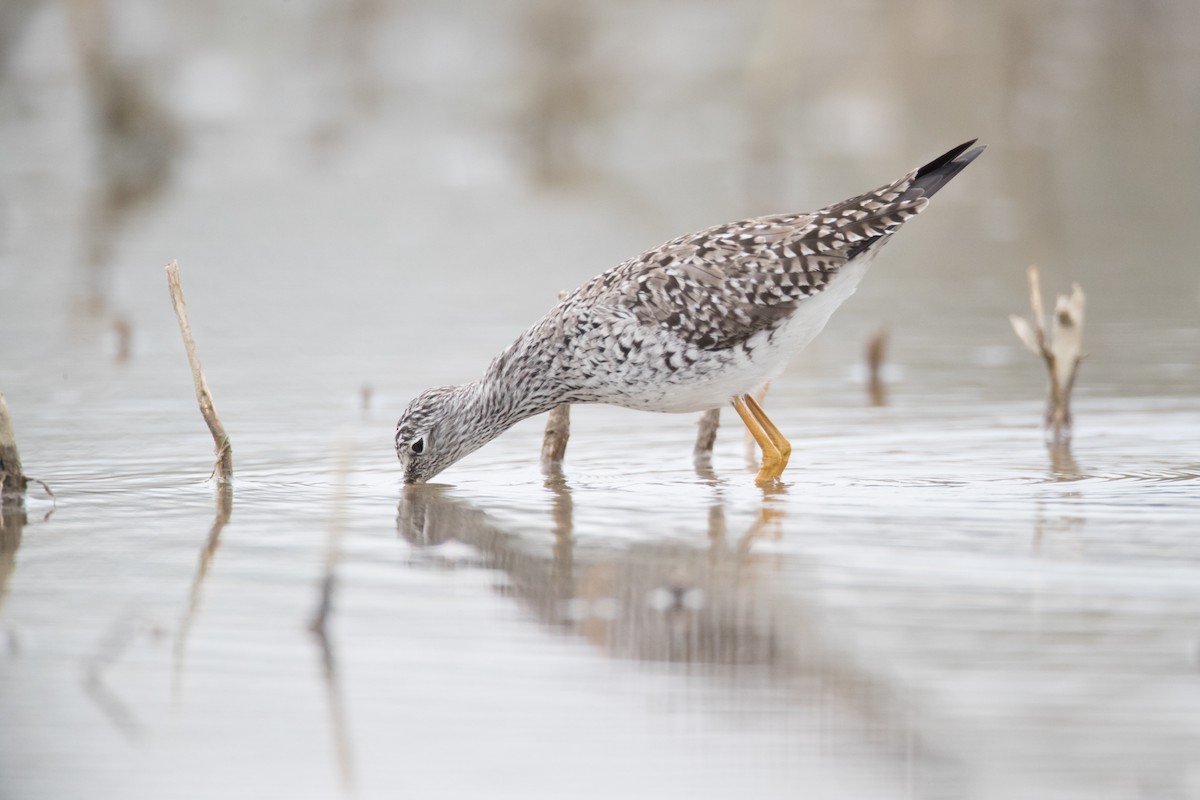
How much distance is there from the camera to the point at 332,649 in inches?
218

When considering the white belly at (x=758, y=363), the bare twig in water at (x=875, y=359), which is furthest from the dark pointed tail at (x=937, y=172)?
the bare twig in water at (x=875, y=359)

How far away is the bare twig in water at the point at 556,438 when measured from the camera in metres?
9.19

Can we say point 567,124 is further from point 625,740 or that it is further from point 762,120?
point 625,740

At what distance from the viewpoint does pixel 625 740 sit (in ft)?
15.5

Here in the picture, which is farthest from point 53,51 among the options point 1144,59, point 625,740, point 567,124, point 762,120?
point 625,740

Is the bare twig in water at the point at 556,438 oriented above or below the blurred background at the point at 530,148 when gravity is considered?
below

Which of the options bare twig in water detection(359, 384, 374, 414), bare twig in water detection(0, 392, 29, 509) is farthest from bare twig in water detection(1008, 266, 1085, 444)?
bare twig in water detection(0, 392, 29, 509)

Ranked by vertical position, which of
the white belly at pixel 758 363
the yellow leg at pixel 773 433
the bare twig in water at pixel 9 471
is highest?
the white belly at pixel 758 363

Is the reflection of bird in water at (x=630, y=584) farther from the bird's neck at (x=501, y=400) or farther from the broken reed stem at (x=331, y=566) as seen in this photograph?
the bird's neck at (x=501, y=400)

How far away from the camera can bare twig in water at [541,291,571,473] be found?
9.19m

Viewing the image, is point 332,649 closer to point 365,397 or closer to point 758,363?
point 758,363

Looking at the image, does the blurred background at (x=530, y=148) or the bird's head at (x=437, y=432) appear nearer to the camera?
the bird's head at (x=437, y=432)

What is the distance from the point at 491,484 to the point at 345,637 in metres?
3.23

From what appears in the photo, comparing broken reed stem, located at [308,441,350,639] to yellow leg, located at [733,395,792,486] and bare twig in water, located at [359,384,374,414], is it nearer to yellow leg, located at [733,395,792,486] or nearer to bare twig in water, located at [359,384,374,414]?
yellow leg, located at [733,395,792,486]
